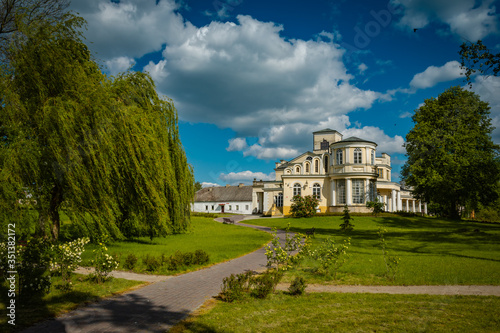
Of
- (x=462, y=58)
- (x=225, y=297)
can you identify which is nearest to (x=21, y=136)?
(x=225, y=297)

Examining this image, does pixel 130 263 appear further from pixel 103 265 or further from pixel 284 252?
pixel 284 252

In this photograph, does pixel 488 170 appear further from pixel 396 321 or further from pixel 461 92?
pixel 396 321

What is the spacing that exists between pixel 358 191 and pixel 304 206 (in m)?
7.31

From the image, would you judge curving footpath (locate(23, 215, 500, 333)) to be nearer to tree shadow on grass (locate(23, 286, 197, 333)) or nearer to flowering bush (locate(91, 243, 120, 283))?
tree shadow on grass (locate(23, 286, 197, 333))

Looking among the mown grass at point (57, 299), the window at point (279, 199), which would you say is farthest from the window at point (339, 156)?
the mown grass at point (57, 299)

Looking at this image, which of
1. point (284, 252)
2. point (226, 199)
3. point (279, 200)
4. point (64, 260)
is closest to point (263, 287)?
point (284, 252)

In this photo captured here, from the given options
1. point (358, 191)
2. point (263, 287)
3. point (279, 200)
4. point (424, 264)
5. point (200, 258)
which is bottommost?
point (424, 264)

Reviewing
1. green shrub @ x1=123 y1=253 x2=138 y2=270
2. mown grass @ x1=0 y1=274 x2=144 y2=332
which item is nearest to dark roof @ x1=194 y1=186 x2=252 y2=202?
green shrub @ x1=123 y1=253 x2=138 y2=270

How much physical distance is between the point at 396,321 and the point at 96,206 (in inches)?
399

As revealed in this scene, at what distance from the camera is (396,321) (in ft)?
21.1

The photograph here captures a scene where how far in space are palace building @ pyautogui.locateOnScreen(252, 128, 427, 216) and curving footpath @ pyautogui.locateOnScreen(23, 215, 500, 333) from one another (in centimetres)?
3285

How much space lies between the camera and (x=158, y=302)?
25.6ft

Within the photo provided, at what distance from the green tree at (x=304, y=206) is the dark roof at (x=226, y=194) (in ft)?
103

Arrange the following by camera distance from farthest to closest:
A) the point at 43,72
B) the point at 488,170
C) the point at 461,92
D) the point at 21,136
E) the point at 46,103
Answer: the point at 461,92, the point at 488,170, the point at 43,72, the point at 46,103, the point at 21,136
